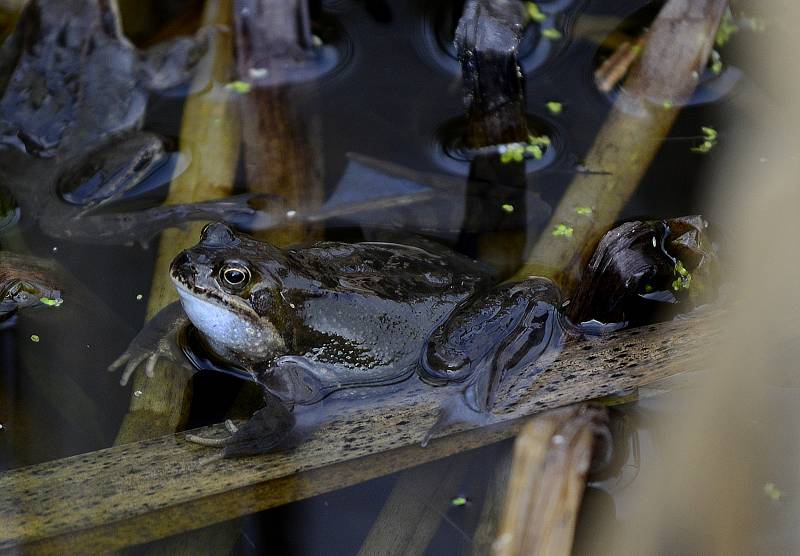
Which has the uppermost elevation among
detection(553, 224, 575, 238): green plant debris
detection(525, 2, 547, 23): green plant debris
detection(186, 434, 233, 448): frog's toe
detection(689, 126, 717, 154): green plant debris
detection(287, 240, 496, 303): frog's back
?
detection(525, 2, 547, 23): green plant debris

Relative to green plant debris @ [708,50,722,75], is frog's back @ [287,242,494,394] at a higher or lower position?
lower

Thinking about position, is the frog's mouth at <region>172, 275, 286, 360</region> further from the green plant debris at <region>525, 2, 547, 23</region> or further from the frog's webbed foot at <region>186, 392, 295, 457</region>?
the green plant debris at <region>525, 2, 547, 23</region>

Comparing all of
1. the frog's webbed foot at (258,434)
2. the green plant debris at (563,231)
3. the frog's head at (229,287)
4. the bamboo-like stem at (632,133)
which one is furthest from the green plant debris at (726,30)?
the frog's webbed foot at (258,434)

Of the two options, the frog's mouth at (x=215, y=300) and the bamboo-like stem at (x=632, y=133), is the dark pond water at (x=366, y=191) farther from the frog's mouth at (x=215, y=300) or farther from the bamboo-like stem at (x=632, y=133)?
the frog's mouth at (x=215, y=300)

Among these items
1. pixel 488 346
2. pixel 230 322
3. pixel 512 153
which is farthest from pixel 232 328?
pixel 512 153

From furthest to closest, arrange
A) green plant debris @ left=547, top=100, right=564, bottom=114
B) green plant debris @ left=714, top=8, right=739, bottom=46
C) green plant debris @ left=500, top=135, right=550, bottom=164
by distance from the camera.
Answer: green plant debris @ left=714, top=8, right=739, bottom=46, green plant debris @ left=547, top=100, right=564, bottom=114, green plant debris @ left=500, top=135, right=550, bottom=164

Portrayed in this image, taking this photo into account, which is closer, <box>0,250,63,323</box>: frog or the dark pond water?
the dark pond water

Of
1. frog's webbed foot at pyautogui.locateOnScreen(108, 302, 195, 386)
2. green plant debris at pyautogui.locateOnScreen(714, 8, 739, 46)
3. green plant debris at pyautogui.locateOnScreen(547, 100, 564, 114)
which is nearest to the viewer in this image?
frog's webbed foot at pyautogui.locateOnScreen(108, 302, 195, 386)

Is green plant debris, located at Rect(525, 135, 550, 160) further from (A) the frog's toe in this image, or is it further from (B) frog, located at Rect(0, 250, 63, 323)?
(B) frog, located at Rect(0, 250, 63, 323)

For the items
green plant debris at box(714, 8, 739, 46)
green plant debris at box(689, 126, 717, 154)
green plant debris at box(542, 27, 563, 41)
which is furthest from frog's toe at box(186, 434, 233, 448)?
green plant debris at box(714, 8, 739, 46)
